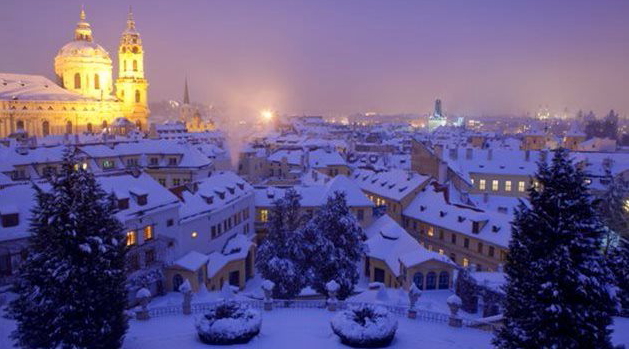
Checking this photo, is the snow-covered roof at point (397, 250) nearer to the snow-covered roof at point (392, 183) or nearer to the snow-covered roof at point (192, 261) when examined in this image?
the snow-covered roof at point (392, 183)

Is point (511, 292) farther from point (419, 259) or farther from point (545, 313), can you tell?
point (419, 259)

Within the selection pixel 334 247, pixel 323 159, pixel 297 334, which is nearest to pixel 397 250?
pixel 334 247

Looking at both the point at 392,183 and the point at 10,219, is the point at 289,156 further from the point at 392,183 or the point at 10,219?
the point at 10,219

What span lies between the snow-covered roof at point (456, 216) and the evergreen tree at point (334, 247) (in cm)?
1394

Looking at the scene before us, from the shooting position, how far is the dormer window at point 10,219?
26.3 meters

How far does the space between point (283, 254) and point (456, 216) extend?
870 inches

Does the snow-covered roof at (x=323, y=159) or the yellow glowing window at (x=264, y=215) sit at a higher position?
the snow-covered roof at (x=323, y=159)

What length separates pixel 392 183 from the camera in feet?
189

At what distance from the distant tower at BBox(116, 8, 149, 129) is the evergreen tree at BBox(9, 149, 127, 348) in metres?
102

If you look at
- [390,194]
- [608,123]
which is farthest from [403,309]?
[608,123]

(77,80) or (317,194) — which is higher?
(77,80)

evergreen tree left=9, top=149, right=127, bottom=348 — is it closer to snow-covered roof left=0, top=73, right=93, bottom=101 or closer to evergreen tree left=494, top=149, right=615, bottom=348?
evergreen tree left=494, top=149, right=615, bottom=348

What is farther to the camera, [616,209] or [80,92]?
[80,92]

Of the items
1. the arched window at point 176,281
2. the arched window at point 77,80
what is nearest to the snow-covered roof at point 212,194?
the arched window at point 176,281
